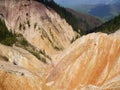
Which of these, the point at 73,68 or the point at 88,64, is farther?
the point at 88,64

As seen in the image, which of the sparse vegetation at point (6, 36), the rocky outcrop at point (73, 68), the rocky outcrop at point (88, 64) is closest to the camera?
the rocky outcrop at point (73, 68)

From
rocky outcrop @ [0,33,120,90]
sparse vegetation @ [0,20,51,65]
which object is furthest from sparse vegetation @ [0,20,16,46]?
rocky outcrop @ [0,33,120,90]

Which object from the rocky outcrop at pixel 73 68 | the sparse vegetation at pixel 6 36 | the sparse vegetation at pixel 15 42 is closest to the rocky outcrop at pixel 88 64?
the rocky outcrop at pixel 73 68

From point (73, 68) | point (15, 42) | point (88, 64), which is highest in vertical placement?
point (88, 64)

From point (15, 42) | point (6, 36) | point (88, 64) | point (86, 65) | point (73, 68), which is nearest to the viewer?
point (73, 68)

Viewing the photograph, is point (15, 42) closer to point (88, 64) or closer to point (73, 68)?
point (73, 68)

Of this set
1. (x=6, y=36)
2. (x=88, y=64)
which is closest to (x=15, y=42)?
(x=6, y=36)

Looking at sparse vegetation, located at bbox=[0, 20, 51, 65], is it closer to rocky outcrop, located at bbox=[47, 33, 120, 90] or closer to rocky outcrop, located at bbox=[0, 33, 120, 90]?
rocky outcrop, located at bbox=[0, 33, 120, 90]

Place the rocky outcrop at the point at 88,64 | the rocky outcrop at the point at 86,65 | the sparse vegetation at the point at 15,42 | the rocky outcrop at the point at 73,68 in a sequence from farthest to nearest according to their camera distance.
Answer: the sparse vegetation at the point at 15,42
the rocky outcrop at the point at 88,64
the rocky outcrop at the point at 86,65
the rocky outcrop at the point at 73,68

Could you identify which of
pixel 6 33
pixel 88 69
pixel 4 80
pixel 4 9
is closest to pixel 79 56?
pixel 88 69

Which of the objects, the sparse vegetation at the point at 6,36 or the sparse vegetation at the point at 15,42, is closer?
the sparse vegetation at the point at 15,42

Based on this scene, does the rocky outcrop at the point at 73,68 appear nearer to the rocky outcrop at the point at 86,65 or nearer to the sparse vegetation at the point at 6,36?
the rocky outcrop at the point at 86,65
